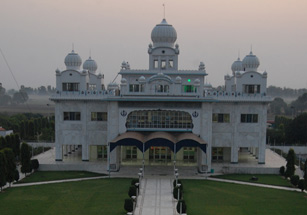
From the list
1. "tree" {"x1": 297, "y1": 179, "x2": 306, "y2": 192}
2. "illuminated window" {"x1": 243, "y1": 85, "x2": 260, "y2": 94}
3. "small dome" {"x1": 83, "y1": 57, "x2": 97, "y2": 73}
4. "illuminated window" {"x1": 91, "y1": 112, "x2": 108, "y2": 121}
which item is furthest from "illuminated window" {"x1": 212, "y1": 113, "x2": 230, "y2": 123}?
"small dome" {"x1": 83, "y1": 57, "x2": 97, "y2": 73}

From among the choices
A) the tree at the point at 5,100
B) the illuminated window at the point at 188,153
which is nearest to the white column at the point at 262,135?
the illuminated window at the point at 188,153

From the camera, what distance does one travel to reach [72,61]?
4491 cm

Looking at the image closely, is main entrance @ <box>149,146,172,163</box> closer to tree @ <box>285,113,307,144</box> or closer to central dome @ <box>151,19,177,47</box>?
central dome @ <box>151,19,177,47</box>

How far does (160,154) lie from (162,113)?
654cm

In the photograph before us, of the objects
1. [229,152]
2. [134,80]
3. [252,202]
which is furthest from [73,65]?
[252,202]

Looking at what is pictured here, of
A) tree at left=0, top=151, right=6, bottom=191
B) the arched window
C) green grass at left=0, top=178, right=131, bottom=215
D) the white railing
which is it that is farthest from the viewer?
the white railing

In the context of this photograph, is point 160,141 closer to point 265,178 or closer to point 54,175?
point 265,178

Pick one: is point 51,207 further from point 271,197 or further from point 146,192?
point 271,197

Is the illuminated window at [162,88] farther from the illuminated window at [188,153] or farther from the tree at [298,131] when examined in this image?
the tree at [298,131]

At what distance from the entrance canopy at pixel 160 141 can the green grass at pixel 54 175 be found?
4.49 meters

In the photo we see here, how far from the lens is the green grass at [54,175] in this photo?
123 ft

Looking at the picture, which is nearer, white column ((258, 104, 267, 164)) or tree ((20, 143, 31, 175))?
tree ((20, 143, 31, 175))

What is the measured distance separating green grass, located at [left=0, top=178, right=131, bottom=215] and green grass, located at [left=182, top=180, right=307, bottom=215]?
6.13 metres

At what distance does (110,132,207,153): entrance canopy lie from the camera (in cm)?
3753
